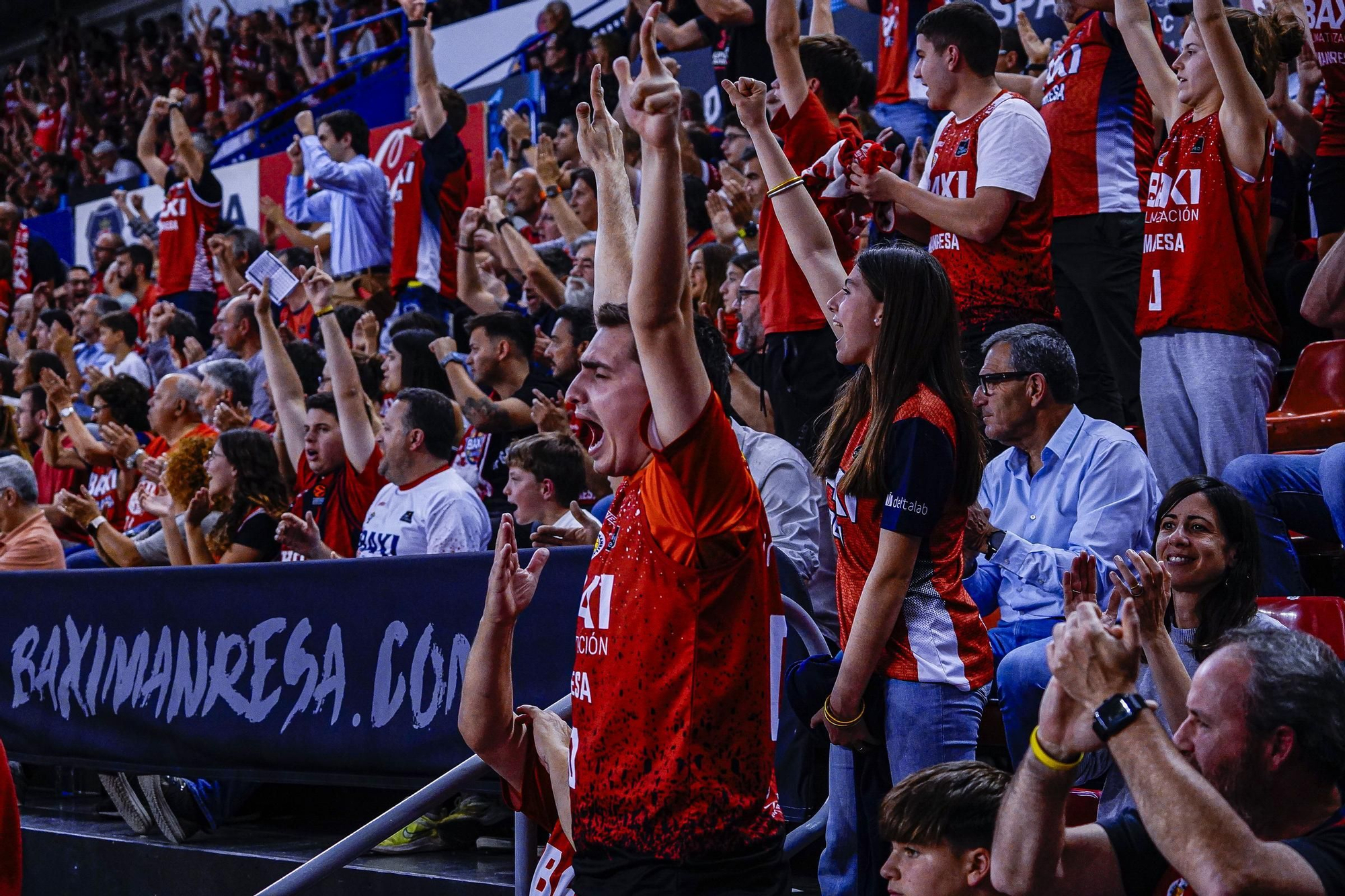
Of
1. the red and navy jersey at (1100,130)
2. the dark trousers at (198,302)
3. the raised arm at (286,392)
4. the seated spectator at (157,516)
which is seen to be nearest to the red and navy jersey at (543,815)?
the red and navy jersey at (1100,130)

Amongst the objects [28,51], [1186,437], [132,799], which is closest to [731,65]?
[1186,437]

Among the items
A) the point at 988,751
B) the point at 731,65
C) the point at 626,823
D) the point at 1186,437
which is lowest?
the point at 988,751

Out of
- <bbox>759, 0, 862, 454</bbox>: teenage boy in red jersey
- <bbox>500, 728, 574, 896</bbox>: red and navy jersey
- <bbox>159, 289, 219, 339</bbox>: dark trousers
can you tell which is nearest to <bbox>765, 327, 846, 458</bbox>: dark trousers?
<bbox>759, 0, 862, 454</bbox>: teenage boy in red jersey

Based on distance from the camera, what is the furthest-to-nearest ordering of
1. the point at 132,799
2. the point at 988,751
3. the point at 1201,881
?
the point at 132,799, the point at 988,751, the point at 1201,881

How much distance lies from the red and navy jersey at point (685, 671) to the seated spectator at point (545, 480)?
2.92 m

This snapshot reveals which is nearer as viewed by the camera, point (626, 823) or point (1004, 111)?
point (626, 823)

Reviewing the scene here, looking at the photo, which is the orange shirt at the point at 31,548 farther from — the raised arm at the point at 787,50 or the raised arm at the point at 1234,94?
the raised arm at the point at 1234,94

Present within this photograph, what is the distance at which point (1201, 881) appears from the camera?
2.20m

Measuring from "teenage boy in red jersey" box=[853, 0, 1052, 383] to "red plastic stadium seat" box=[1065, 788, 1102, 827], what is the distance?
5.39 ft

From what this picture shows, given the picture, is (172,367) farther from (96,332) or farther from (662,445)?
(662,445)

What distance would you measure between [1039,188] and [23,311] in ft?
38.7

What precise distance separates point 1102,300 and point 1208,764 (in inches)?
128

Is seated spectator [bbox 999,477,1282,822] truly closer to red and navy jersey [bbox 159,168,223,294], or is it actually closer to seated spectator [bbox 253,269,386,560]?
seated spectator [bbox 253,269,386,560]

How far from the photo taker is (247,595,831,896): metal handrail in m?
3.62
